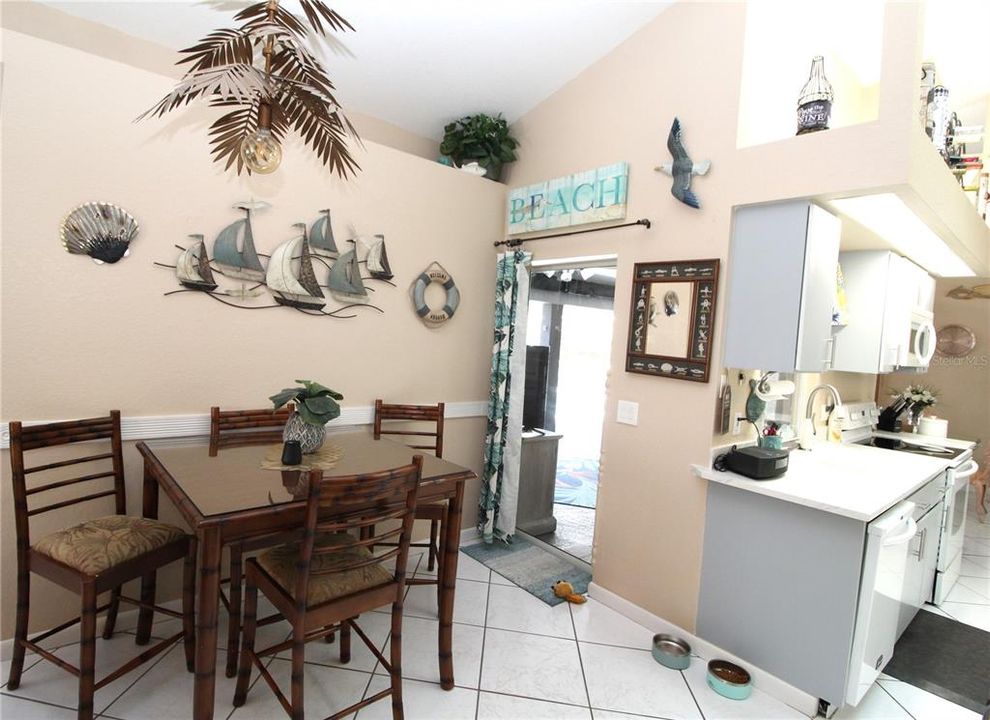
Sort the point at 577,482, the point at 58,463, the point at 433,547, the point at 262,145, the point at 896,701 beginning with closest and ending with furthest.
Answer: the point at 262,145 → the point at 58,463 → the point at 896,701 → the point at 433,547 → the point at 577,482

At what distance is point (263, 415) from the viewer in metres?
2.51

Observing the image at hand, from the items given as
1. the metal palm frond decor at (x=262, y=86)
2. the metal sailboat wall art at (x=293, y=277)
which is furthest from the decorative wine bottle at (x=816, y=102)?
the metal sailboat wall art at (x=293, y=277)

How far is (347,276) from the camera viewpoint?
279 centimetres

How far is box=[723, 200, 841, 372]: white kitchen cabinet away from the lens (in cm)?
208

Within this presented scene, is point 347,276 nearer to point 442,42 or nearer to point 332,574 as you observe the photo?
point 442,42

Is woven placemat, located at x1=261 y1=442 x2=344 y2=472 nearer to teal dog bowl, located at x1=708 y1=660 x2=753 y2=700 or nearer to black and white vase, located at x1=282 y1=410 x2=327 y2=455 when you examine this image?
black and white vase, located at x1=282 y1=410 x2=327 y2=455

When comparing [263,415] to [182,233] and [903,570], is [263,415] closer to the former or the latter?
[182,233]

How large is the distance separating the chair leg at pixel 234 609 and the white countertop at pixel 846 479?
2013 millimetres

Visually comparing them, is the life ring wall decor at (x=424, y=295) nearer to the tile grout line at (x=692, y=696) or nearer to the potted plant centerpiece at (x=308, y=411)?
the potted plant centerpiece at (x=308, y=411)

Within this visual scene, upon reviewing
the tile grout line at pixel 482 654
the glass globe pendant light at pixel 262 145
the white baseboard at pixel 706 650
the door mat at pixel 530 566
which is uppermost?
the glass globe pendant light at pixel 262 145

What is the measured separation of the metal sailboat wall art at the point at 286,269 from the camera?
235cm

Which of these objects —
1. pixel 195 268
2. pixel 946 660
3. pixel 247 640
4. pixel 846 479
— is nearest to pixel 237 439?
pixel 195 268

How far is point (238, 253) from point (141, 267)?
400mm

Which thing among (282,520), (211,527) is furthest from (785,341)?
(211,527)
